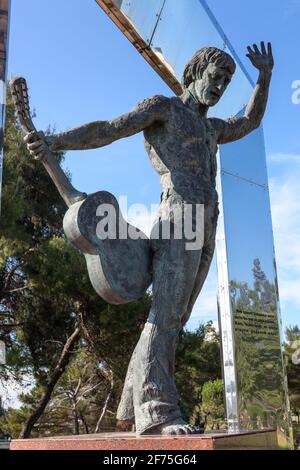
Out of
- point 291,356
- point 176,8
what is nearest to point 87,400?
point 291,356

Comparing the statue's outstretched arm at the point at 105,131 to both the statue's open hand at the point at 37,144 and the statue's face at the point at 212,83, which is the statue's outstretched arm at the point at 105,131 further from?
the statue's face at the point at 212,83

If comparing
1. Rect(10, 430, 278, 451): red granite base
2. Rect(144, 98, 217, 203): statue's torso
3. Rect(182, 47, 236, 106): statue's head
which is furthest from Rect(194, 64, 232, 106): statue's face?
Rect(10, 430, 278, 451): red granite base

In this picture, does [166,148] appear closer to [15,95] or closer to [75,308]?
[15,95]

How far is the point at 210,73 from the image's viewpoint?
10.2 feet

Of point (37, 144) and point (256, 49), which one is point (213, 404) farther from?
point (37, 144)

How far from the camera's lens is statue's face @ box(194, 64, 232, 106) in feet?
10.2

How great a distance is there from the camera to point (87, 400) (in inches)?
622

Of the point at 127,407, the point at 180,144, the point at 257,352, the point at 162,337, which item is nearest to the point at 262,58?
the point at 180,144

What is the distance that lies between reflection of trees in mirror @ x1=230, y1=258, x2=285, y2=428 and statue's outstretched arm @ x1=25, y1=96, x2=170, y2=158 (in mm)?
4584

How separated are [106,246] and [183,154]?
0.80 metres

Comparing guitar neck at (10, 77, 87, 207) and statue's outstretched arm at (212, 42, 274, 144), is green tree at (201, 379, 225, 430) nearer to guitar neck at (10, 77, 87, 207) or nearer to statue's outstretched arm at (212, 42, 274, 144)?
statue's outstretched arm at (212, 42, 274, 144)

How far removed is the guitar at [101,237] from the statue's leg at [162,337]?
0.12 m

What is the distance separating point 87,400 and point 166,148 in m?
14.2
